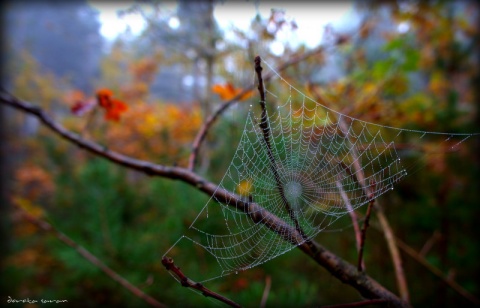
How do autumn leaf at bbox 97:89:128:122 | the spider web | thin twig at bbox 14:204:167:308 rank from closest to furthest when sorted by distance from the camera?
the spider web < thin twig at bbox 14:204:167:308 < autumn leaf at bbox 97:89:128:122

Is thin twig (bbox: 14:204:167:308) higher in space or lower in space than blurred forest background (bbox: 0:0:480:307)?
lower

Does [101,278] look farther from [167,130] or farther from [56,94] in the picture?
[56,94]

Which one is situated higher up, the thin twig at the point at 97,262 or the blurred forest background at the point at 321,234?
the blurred forest background at the point at 321,234

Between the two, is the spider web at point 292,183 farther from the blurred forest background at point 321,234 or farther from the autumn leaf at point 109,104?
the autumn leaf at point 109,104

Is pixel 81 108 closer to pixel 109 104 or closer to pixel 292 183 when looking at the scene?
pixel 109 104

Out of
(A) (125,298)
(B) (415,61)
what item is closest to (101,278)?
(A) (125,298)

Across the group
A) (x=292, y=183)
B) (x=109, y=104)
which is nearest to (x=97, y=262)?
(x=109, y=104)

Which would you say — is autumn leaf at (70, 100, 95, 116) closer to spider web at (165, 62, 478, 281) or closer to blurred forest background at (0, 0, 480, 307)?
blurred forest background at (0, 0, 480, 307)

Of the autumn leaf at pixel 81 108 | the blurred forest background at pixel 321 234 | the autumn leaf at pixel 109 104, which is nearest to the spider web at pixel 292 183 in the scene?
the blurred forest background at pixel 321 234

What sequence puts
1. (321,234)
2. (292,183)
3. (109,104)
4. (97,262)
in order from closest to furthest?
(97,262), (109,104), (292,183), (321,234)

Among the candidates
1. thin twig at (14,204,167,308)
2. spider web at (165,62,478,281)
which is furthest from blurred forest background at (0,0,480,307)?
spider web at (165,62,478,281)

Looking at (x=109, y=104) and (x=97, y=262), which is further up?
(x=109, y=104)
